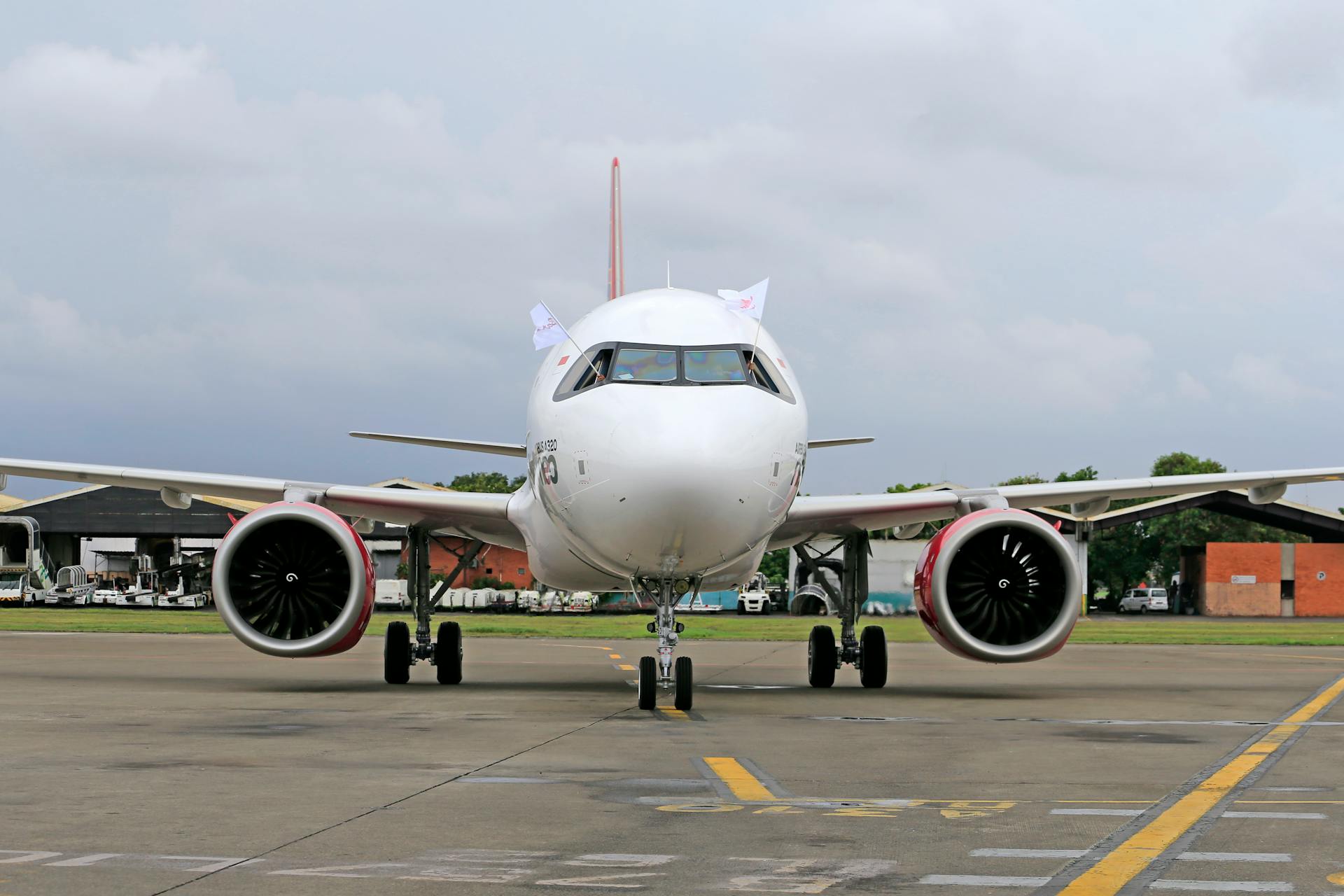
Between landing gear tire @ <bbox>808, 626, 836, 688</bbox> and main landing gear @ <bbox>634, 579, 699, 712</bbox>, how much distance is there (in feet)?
12.1

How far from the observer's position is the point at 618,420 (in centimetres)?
1287

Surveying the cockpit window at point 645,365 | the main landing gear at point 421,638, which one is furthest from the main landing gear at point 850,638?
the cockpit window at point 645,365

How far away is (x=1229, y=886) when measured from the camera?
559cm

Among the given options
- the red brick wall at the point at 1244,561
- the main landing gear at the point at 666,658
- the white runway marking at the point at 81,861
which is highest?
the red brick wall at the point at 1244,561

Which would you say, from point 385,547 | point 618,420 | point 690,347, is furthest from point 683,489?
point 385,547

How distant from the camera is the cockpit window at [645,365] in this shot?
13430mm

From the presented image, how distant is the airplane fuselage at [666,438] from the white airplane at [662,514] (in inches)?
0.8

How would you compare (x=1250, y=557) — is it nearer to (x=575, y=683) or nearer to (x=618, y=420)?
(x=575, y=683)

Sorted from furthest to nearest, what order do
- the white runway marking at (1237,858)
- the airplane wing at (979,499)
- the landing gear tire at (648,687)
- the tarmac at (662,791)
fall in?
the airplane wing at (979,499) → the landing gear tire at (648,687) → the white runway marking at (1237,858) → the tarmac at (662,791)

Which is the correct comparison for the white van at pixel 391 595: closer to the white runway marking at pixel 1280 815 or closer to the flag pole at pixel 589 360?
the flag pole at pixel 589 360

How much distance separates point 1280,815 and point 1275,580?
66102 millimetres

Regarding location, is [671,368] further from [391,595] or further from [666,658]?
[391,595]

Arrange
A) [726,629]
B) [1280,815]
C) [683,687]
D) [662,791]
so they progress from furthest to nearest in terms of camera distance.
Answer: [726,629], [683,687], [662,791], [1280,815]

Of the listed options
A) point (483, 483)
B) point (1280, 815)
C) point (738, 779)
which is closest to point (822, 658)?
point (738, 779)
